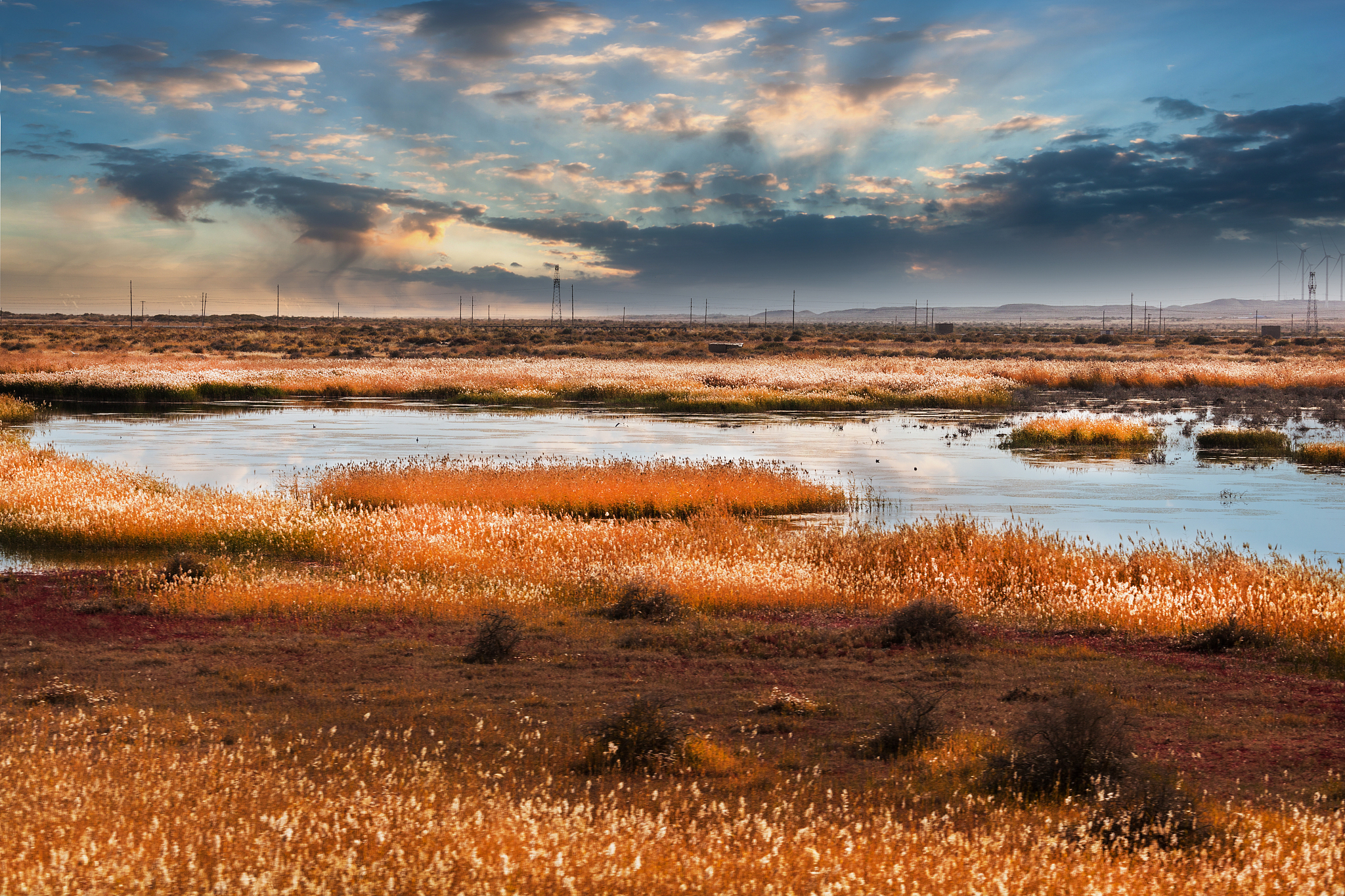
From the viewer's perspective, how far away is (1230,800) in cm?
790

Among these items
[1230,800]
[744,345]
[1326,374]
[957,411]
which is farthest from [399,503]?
[744,345]

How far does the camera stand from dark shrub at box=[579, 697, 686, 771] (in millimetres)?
8562

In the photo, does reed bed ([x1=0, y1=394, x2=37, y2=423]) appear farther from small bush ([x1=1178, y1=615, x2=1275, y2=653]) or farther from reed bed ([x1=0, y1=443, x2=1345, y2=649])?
small bush ([x1=1178, y1=615, x2=1275, y2=653])

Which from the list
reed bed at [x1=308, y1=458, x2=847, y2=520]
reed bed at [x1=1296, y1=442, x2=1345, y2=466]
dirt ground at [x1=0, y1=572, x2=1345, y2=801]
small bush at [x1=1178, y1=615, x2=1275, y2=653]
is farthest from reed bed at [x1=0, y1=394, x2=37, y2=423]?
reed bed at [x1=1296, y1=442, x2=1345, y2=466]

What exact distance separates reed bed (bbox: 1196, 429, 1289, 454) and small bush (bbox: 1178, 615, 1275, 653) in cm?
2711

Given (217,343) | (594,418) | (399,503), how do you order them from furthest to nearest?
(217,343) < (594,418) < (399,503)

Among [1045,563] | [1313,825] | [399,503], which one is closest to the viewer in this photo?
[1313,825]

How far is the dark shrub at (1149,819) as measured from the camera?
6898mm

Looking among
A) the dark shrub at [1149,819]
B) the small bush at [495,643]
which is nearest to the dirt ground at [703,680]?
the small bush at [495,643]

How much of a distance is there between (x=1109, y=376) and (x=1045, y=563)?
5426cm

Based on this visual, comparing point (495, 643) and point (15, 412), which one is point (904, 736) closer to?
point (495, 643)

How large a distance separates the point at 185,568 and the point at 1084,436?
3374 cm

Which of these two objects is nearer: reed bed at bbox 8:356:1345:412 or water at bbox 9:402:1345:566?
water at bbox 9:402:1345:566

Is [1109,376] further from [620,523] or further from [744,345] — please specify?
[620,523]
